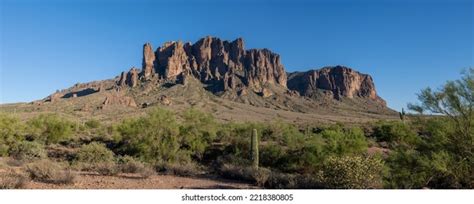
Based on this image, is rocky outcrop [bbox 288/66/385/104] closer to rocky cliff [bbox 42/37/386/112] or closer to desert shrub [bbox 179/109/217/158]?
rocky cliff [bbox 42/37/386/112]

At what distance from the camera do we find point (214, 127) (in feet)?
86.5

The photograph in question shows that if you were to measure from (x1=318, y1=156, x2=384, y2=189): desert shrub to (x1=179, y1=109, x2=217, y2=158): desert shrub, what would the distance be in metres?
14.1

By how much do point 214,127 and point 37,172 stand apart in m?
16.0

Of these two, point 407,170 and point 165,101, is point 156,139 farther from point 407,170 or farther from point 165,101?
point 165,101

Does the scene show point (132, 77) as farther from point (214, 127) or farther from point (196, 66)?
point (214, 127)

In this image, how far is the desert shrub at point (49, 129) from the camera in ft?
89.8

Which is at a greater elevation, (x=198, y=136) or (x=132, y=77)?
(x=132, y=77)

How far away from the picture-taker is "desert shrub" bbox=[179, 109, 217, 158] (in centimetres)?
2340

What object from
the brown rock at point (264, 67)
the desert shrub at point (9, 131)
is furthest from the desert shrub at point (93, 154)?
the brown rock at point (264, 67)

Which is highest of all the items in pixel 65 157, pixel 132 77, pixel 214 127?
pixel 132 77

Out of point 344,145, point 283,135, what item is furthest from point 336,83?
point 344,145
